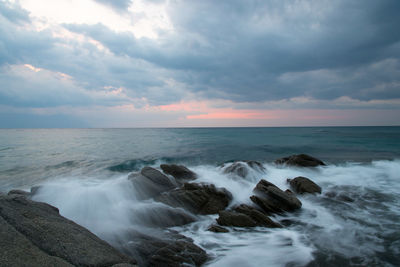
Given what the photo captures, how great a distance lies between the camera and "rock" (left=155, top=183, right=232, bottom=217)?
29.3 ft

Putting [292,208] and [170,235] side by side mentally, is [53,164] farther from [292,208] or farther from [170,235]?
[292,208]

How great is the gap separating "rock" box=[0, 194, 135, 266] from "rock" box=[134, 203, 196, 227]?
3380 millimetres

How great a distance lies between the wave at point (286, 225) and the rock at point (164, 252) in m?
0.50

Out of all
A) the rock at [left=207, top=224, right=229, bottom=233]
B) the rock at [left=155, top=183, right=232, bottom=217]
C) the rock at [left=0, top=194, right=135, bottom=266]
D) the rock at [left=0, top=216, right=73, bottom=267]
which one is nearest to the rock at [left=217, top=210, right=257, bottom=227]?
the rock at [left=207, top=224, right=229, bottom=233]

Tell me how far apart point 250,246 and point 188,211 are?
3.12 metres

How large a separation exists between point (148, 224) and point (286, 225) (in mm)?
5434

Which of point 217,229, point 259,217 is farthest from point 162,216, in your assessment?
point 259,217

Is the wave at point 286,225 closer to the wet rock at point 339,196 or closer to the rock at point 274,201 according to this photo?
the wet rock at point 339,196

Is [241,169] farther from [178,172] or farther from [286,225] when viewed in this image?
[286,225]

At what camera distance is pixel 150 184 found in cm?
1068

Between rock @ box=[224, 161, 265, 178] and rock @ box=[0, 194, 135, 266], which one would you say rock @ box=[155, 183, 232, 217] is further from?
rock @ box=[0, 194, 135, 266]

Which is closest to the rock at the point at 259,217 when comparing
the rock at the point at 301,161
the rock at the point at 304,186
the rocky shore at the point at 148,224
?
the rocky shore at the point at 148,224

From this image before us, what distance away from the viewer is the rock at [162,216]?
302 inches

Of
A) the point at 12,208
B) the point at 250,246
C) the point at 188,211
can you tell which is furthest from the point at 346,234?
the point at 12,208
